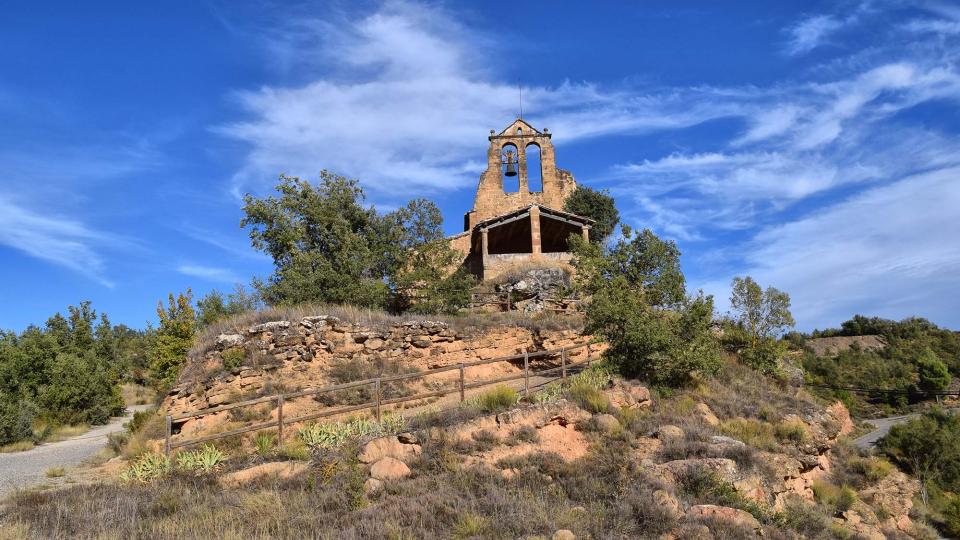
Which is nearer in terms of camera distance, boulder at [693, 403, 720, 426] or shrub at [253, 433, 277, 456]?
shrub at [253, 433, 277, 456]

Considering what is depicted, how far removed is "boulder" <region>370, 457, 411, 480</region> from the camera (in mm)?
9273

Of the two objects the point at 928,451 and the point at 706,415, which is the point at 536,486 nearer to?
the point at 706,415

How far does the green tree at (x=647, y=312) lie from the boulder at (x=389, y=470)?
6981 millimetres

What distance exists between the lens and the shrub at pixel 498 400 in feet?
39.5

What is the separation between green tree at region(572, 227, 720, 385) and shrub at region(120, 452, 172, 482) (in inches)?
404

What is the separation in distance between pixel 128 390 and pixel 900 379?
63116 millimetres

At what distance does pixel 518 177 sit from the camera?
113 feet

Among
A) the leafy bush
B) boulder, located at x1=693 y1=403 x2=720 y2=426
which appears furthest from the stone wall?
the leafy bush

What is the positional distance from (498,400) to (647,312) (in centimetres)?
505

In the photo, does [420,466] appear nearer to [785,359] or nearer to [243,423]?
[243,423]

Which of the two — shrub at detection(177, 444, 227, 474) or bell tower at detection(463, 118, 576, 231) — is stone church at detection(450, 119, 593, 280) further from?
shrub at detection(177, 444, 227, 474)

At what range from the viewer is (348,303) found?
21.4 metres

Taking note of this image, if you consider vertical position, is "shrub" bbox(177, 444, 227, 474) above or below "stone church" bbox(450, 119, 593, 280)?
below

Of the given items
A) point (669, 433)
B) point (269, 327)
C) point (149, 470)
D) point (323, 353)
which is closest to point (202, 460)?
point (149, 470)
